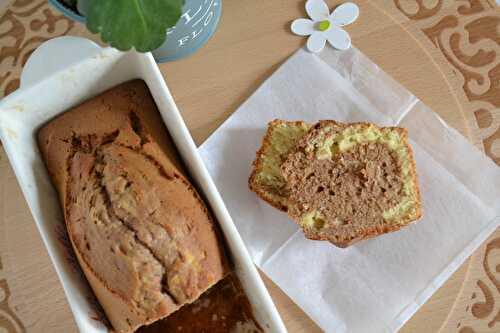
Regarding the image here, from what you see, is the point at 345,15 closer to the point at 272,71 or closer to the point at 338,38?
the point at 338,38

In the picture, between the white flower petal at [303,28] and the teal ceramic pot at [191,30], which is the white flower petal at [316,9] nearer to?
the white flower petal at [303,28]

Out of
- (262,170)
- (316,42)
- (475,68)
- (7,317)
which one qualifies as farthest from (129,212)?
(475,68)

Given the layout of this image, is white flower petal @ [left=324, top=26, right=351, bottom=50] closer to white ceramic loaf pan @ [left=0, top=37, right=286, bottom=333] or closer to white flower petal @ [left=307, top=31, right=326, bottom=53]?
white flower petal @ [left=307, top=31, right=326, bottom=53]

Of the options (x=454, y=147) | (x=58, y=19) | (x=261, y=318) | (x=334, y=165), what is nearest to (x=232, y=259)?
(x=261, y=318)

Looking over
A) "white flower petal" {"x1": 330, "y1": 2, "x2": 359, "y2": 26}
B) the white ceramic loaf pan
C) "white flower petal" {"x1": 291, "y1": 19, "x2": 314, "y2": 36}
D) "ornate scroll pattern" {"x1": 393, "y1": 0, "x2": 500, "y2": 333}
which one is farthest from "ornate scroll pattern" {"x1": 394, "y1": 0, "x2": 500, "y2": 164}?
the white ceramic loaf pan

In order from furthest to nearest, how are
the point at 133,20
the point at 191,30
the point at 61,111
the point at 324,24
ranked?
the point at 324,24, the point at 191,30, the point at 61,111, the point at 133,20

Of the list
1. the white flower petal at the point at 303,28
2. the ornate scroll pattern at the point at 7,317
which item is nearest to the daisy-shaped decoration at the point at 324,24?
the white flower petal at the point at 303,28
